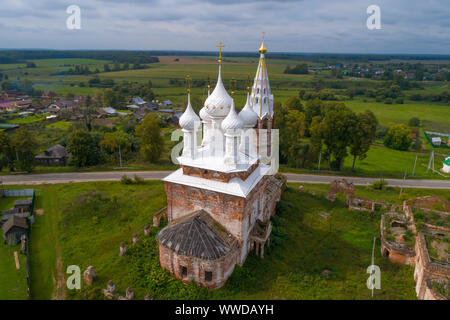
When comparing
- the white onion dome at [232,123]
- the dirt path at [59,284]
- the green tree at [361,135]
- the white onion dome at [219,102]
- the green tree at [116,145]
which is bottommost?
the dirt path at [59,284]

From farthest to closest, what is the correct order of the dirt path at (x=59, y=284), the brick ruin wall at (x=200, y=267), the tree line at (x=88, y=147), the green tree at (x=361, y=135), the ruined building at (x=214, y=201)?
the green tree at (x=361, y=135)
the tree line at (x=88, y=147)
the dirt path at (x=59, y=284)
the ruined building at (x=214, y=201)
the brick ruin wall at (x=200, y=267)

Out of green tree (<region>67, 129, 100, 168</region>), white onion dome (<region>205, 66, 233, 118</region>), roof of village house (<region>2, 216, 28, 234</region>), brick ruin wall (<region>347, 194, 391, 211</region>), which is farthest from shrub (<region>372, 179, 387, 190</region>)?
green tree (<region>67, 129, 100, 168</region>)

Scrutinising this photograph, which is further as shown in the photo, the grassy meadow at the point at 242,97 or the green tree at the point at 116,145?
the grassy meadow at the point at 242,97

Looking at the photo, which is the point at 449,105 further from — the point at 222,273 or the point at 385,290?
the point at 222,273

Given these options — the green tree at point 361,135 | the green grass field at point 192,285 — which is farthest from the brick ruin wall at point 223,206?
the green tree at point 361,135

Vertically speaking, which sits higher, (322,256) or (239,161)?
(239,161)

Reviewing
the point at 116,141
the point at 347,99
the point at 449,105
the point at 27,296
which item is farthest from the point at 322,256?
the point at 449,105

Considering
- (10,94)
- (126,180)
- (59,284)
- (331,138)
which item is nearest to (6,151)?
(126,180)

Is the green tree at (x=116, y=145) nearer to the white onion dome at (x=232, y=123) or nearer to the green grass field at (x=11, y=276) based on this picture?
the green grass field at (x=11, y=276)
